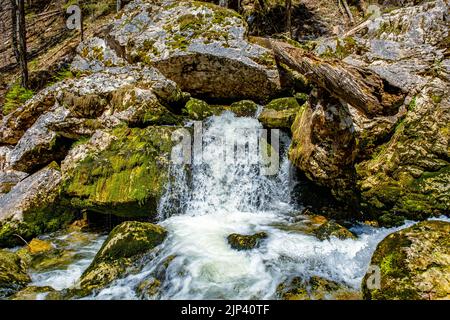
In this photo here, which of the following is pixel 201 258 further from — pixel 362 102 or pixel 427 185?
pixel 427 185

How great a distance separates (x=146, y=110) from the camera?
9.32 meters

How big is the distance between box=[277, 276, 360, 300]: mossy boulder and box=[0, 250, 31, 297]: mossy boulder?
4.31m

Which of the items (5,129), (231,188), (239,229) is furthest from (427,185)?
(5,129)

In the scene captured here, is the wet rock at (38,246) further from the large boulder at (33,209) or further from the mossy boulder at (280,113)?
the mossy boulder at (280,113)

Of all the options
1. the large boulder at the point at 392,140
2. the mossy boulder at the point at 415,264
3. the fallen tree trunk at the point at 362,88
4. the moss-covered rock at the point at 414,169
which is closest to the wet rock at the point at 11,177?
the large boulder at the point at 392,140

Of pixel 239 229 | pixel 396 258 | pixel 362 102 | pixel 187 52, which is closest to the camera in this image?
pixel 396 258

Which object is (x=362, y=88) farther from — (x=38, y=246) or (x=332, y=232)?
(x=38, y=246)

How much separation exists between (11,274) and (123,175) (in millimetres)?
3068

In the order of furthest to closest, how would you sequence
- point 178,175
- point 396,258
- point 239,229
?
point 178,175 < point 239,229 < point 396,258

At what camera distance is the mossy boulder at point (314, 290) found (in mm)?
4785

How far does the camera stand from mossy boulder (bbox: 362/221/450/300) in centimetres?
386

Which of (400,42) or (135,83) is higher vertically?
(400,42)

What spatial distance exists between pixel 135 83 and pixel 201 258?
6.05 m

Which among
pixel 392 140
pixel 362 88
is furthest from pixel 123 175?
pixel 392 140
